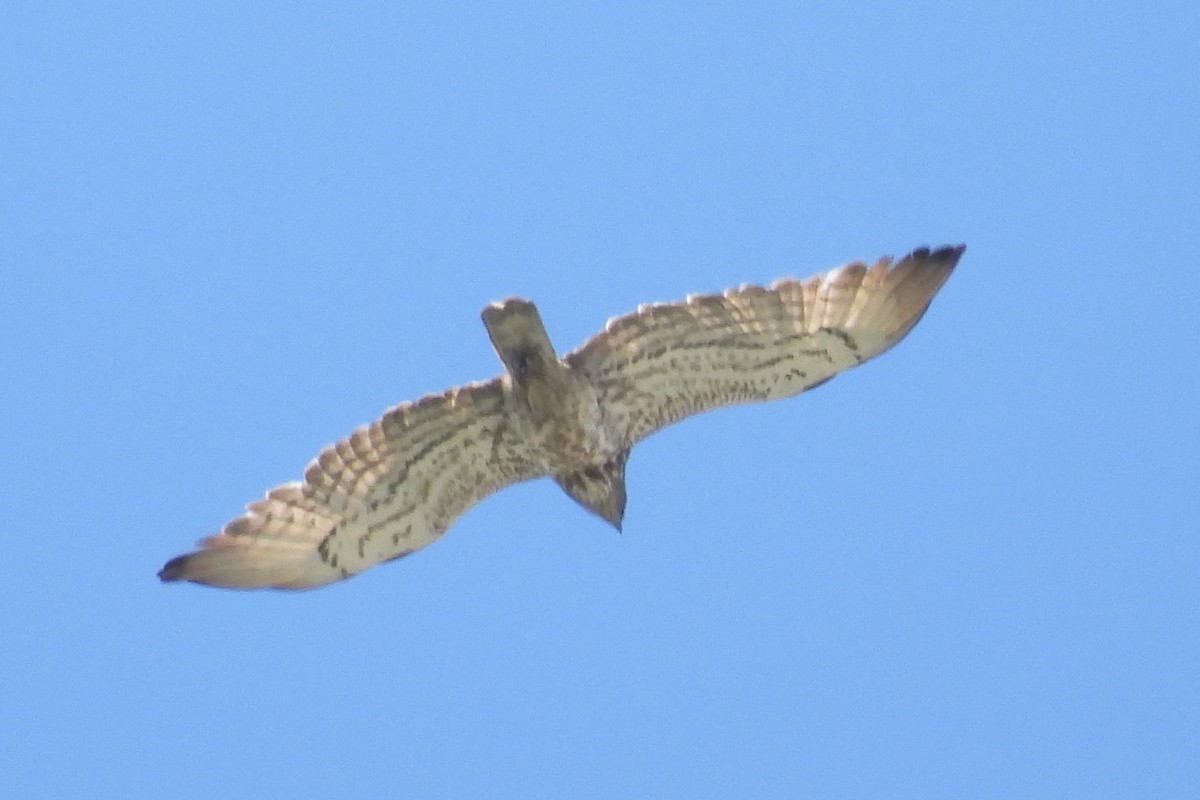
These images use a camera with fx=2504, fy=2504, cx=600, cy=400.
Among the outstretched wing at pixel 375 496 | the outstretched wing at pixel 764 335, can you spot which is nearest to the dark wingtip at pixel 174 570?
the outstretched wing at pixel 375 496

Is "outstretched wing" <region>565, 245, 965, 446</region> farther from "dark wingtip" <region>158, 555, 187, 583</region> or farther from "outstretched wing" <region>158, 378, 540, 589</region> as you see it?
"dark wingtip" <region>158, 555, 187, 583</region>

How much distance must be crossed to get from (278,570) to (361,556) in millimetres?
455

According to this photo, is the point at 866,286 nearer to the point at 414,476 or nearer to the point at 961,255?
→ the point at 961,255

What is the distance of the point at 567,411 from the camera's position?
12.8m

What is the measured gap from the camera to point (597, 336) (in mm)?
12750

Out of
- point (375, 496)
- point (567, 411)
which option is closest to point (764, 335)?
point (567, 411)

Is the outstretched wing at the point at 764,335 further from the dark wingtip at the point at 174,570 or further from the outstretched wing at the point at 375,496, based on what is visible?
the dark wingtip at the point at 174,570

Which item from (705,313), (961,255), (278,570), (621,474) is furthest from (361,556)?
(961,255)

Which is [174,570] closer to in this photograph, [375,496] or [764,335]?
[375,496]

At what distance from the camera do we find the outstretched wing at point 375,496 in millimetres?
12867

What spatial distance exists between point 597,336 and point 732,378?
774mm

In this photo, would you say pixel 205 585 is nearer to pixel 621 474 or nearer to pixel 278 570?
pixel 278 570

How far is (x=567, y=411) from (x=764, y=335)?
1089 mm

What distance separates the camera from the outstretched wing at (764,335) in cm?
1278
